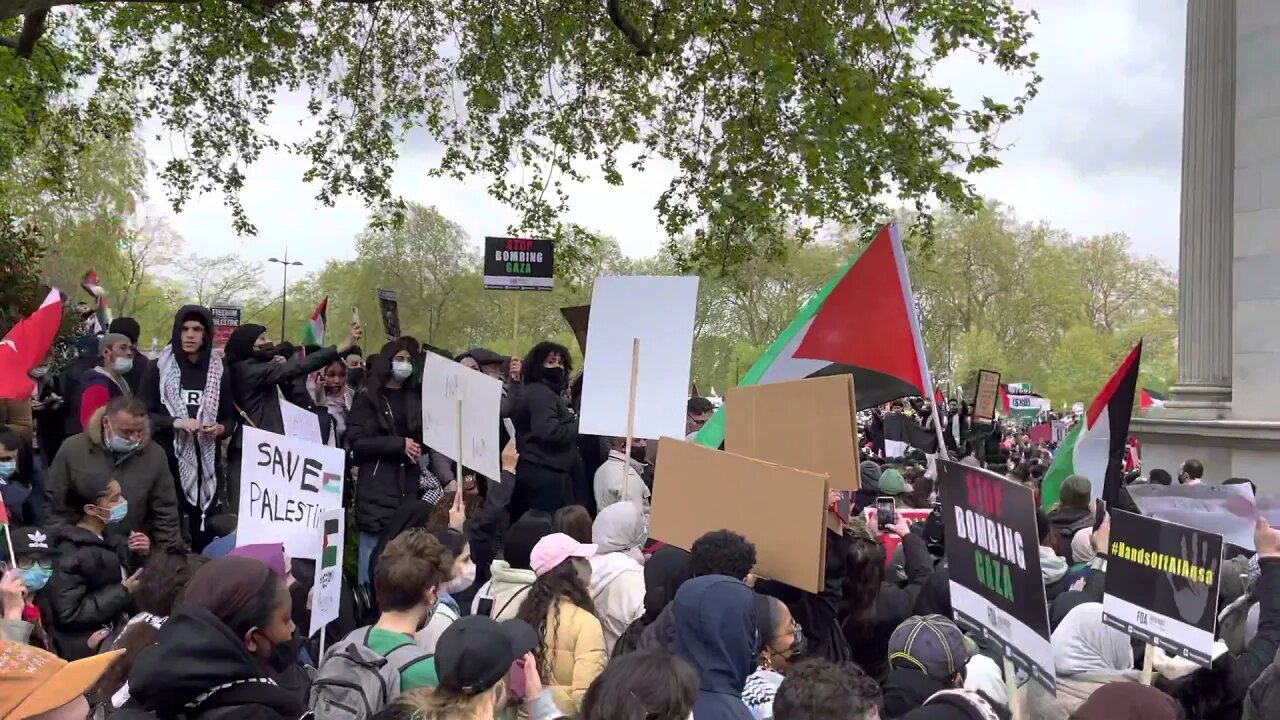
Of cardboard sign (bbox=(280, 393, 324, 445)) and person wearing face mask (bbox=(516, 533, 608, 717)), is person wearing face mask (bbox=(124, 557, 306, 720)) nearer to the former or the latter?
person wearing face mask (bbox=(516, 533, 608, 717))

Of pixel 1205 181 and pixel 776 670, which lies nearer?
pixel 776 670

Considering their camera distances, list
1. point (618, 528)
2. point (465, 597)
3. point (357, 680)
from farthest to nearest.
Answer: point (465, 597)
point (618, 528)
point (357, 680)

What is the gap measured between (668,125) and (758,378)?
10.1 m

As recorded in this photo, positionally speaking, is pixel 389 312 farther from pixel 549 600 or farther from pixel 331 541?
pixel 549 600

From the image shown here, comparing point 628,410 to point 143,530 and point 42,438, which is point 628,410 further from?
point 42,438

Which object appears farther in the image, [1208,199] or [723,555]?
[1208,199]

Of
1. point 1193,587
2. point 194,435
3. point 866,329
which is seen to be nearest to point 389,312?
point 194,435

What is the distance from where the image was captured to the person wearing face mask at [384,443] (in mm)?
7434

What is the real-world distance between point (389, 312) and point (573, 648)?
7311 millimetres

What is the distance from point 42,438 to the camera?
9.05m

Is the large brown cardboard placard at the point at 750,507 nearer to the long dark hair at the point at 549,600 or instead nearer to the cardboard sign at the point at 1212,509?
the long dark hair at the point at 549,600

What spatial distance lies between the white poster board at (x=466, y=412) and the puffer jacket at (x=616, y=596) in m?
1.66

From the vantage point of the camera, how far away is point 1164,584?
368cm

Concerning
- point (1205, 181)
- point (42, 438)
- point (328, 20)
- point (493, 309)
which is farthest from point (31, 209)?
point (1205, 181)
